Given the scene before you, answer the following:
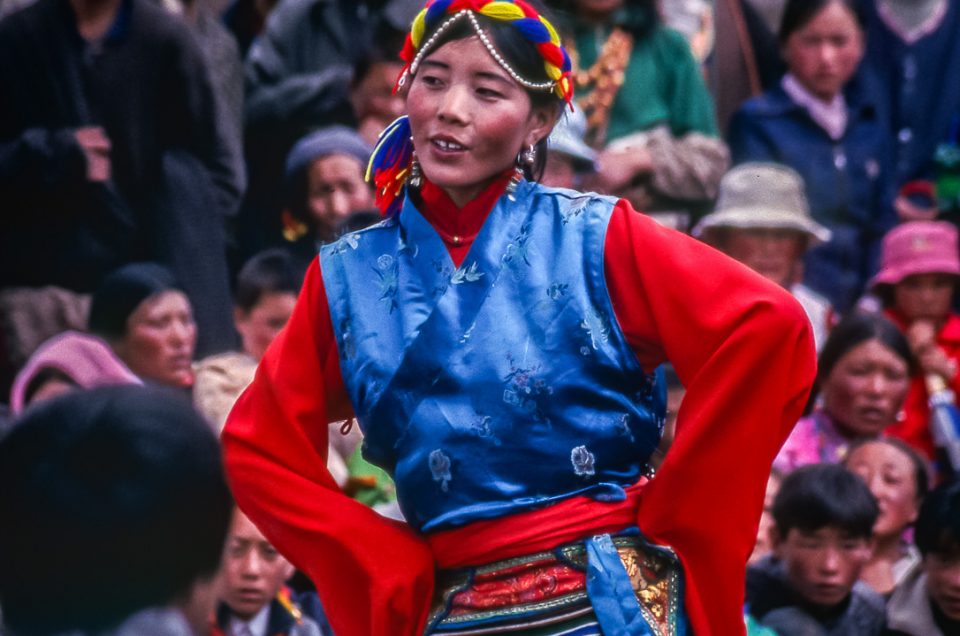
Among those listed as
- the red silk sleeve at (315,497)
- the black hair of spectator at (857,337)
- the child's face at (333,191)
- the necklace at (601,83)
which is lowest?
the black hair of spectator at (857,337)

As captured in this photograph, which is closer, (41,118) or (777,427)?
(777,427)

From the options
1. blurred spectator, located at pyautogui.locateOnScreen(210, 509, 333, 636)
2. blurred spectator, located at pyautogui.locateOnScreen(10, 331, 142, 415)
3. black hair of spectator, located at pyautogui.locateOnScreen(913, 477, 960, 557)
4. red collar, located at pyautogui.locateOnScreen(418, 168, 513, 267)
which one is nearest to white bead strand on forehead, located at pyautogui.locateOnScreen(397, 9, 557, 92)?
red collar, located at pyautogui.locateOnScreen(418, 168, 513, 267)

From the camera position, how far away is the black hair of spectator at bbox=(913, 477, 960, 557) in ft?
17.5

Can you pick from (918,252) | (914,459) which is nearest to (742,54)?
(918,252)

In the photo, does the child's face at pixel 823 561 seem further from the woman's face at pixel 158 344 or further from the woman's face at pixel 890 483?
the woman's face at pixel 158 344

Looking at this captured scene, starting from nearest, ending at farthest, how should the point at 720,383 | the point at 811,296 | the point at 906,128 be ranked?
the point at 720,383, the point at 811,296, the point at 906,128

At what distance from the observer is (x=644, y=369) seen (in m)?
3.36

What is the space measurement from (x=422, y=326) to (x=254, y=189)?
12.1ft

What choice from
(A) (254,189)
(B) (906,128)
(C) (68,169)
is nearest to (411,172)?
(C) (68,169)

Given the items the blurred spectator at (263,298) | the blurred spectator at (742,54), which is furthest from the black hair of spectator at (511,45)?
the blurred spectator at (742,54)

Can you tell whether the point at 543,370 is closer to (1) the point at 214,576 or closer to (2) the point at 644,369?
(2) the point at 644,369

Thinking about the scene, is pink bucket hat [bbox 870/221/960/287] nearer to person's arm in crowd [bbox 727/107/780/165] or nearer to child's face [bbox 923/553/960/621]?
person's arm in crowd [bbox 727/107/780/165]

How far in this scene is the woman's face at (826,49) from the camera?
7.24 metres

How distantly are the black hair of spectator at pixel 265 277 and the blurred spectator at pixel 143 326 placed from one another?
410mm
